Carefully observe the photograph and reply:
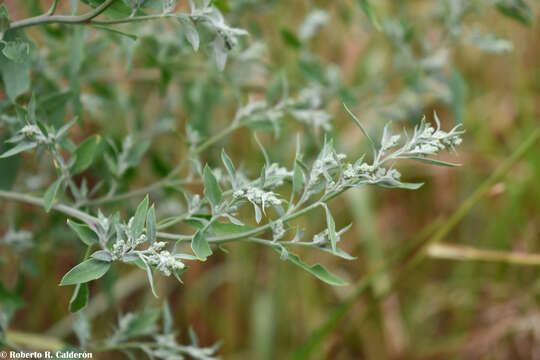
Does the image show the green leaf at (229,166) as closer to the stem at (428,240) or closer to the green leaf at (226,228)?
the green leaf at (226,228)

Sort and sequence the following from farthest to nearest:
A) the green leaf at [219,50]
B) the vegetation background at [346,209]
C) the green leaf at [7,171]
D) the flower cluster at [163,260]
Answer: the vegetation background at [346,209]
the green leaf at [7,171]
the green leaf at [219,50]
the flower cluster at [163,260]

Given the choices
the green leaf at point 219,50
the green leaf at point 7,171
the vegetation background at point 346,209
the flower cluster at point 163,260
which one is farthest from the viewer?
the vegetation background at point 346,209

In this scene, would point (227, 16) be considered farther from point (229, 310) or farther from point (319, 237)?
point (229, 310)

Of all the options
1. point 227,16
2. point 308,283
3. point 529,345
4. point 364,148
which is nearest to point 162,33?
point 227,16

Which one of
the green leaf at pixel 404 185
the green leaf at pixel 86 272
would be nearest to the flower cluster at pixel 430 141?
the green leaf at pixel 404 185

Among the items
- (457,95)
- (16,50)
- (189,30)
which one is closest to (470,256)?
(457,95)
